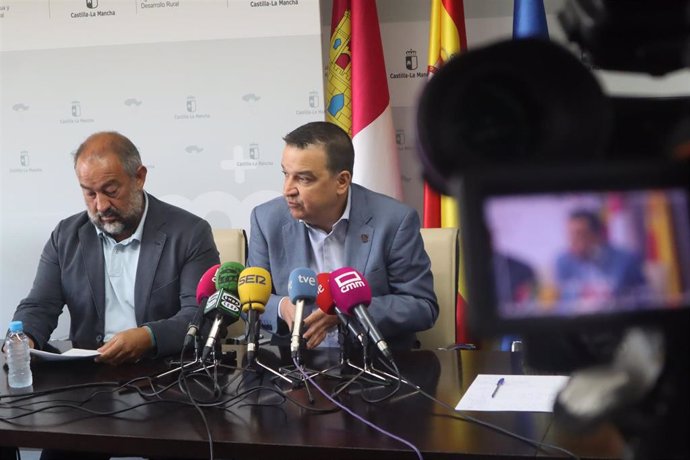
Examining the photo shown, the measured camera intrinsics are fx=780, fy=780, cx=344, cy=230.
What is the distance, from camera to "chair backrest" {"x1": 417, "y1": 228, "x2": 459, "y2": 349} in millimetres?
2551

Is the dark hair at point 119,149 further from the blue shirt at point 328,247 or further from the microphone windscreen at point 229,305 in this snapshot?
the microphone windscreen at point 229,305

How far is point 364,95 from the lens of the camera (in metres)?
3.58

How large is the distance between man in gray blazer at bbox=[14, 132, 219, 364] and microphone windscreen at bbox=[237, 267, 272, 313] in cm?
76

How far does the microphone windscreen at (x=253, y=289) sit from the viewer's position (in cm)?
169

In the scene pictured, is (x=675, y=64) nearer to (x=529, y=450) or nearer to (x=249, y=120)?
(x=529, y=450)

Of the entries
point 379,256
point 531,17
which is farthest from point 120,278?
point 531,17

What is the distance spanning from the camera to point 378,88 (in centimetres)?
359

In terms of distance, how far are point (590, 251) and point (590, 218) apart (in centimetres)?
2

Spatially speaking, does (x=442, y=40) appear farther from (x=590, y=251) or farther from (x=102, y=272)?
(x=590, y=251)

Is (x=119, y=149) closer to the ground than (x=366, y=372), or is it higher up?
higher up

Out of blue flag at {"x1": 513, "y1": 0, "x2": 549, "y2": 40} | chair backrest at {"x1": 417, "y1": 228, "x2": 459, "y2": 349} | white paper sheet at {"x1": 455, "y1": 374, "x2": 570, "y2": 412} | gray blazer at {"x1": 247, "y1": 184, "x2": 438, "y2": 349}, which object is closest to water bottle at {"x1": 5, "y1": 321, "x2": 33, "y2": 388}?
gray blazer at {"x1": 247, "y1": 184, "x2": 438, "y2": 349}

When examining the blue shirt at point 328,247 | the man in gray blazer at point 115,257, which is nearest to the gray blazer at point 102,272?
the man in gray blazer at point 115,257

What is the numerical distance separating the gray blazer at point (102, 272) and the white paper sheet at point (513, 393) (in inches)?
42.9

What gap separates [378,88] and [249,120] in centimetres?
61
